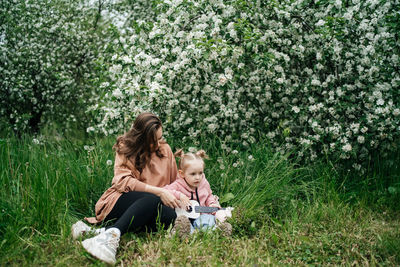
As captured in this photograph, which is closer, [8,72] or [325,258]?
[325,258]

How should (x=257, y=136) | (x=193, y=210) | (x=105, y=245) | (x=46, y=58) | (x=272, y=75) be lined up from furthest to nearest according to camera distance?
(x=46, y=58) → (x=257, y=136) → (x=272, y=75) → (x=193, y=210) → (x=105, y=245)

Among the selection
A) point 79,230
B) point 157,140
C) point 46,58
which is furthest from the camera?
point 46,58

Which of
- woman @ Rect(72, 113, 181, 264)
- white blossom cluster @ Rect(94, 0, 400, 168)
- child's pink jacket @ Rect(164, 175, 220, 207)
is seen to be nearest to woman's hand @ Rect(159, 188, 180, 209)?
woman @ Rect(72, 113, 181, 264)

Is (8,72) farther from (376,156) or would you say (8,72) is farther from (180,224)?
(376,156)

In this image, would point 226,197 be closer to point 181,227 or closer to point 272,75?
point 181,227

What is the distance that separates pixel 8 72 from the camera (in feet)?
18.3

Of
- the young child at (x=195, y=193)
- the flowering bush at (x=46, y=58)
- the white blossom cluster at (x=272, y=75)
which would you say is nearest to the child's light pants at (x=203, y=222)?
the young child at (x=195, y=193)

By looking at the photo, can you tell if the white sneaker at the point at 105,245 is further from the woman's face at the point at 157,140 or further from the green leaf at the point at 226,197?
the green leaf at the point at 226,197

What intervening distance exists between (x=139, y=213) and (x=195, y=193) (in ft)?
2.06

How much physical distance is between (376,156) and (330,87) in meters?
1.03

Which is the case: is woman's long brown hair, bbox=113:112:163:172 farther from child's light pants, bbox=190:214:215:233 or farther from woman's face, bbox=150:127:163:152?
child's light pants, bbox=190:214:215:233

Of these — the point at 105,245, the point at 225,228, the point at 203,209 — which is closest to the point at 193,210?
the point at 203,209

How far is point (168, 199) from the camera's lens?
9.94 ft

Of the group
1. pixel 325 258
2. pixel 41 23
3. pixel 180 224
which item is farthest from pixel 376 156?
pixel 41 23
